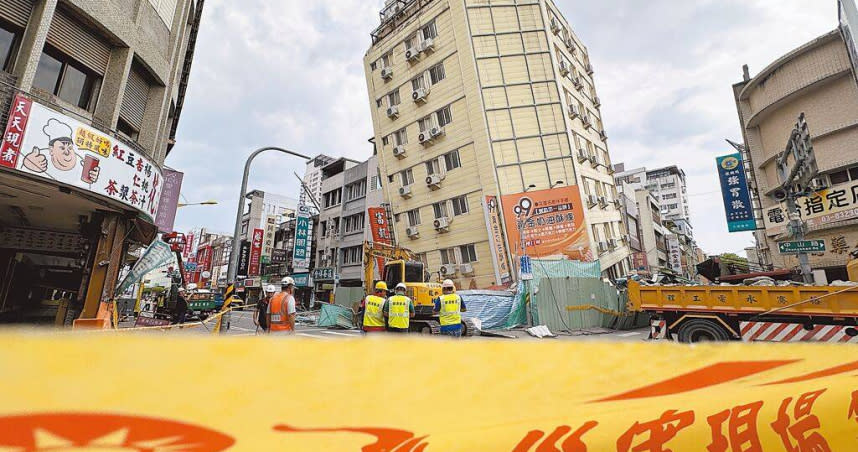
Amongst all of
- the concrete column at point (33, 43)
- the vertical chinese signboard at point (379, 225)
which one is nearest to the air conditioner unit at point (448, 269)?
the vertical chinese signboard at point (379, 225)

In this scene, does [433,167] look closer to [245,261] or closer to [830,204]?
[830,204]

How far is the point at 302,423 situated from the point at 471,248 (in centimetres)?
1970

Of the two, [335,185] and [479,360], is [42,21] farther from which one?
[335,185]

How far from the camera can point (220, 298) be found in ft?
68.2

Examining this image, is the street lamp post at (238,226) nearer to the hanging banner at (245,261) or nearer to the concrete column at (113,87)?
the concrete column at (113,87)

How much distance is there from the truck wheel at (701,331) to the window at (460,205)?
13315mm

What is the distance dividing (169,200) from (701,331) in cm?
A: 1570

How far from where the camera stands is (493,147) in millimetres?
20312

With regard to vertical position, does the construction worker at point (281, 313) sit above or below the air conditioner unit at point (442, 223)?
below

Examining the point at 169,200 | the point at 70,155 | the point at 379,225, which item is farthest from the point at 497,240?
the point at 70,155

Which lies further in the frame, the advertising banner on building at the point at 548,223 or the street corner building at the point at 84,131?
the advertising banner on building at the point at 548,223

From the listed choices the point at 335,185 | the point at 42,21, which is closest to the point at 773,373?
the point at 42,21

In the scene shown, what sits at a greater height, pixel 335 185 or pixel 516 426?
pixel 335 185

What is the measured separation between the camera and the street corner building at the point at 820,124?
53.2 feet
